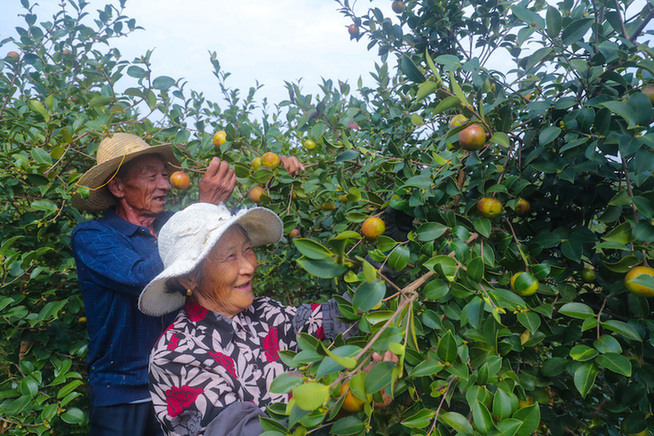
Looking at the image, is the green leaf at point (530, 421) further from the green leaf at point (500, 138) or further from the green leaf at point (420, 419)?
the green leaf at point (500, 138)

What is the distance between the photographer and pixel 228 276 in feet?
4.65

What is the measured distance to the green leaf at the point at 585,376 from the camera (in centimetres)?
87

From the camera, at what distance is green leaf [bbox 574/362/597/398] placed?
87 cm

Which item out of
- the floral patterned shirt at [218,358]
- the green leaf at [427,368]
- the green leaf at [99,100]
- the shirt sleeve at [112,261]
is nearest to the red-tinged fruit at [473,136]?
the green leaf at [427,368]

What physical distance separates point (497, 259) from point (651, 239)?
384 mm

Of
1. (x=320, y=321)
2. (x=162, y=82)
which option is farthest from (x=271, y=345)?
(x=162, y=82)

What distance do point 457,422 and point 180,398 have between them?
0.85 metres

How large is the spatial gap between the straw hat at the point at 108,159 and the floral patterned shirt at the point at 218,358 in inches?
31.4

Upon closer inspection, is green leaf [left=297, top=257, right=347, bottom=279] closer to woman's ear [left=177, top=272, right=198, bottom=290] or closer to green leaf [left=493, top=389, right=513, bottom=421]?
green leaf [left=493, top=389, right=513, bottom=421]

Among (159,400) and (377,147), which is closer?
(159,400)

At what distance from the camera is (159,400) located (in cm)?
131

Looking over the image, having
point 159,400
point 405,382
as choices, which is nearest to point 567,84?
point 405,382

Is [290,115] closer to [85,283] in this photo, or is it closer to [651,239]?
[85,283]

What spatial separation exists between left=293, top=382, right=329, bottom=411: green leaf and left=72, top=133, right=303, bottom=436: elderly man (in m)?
1.08
